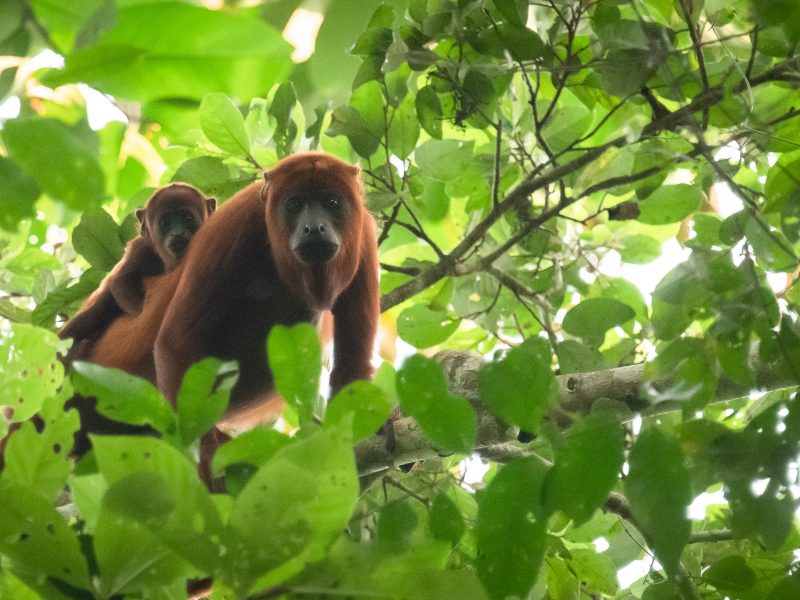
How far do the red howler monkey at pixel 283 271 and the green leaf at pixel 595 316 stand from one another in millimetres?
898

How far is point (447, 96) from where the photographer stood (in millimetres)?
2793

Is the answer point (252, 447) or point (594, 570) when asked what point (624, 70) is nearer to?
point (252, 447)

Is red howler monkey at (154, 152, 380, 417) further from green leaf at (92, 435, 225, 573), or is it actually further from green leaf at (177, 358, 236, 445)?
green leaf at (92, 435, 225, 573)

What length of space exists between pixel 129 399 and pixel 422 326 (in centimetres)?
189

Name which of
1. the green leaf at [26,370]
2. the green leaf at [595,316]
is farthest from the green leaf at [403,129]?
the green leaf at [26,370]

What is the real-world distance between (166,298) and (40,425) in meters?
0.66

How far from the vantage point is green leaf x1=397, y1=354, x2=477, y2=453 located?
1.24 m

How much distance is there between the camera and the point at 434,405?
4.10ft

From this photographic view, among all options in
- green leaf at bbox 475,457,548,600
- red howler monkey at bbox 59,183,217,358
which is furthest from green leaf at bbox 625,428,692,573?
red howler monkey at bbox 59,183,217,358

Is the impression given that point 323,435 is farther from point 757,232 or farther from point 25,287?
point 25,287

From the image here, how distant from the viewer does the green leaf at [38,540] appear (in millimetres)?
1105

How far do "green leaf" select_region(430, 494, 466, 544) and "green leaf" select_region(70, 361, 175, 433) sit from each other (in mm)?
416

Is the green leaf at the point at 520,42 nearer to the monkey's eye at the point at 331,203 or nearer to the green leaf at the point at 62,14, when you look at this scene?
the monkey's eye at the point at 331,203

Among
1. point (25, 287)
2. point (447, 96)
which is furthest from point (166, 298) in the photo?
point (447, 96)
